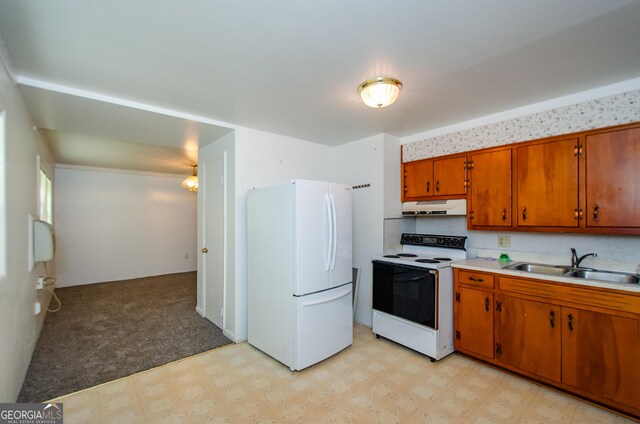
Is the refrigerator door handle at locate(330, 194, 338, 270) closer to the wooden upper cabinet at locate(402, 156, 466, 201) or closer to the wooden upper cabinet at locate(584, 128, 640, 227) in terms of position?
the wooden upper cabinet at locate(402, 156, 466, 201)

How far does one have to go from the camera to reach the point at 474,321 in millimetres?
2609

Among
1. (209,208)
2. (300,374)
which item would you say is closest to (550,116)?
(300,374)

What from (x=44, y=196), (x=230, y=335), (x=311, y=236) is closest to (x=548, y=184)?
(x=311, y=236)

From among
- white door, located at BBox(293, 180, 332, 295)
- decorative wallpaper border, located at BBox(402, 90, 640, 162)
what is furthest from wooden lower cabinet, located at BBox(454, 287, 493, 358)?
decorative wallpaper border, located at BBox(402, 90, 640, 162)

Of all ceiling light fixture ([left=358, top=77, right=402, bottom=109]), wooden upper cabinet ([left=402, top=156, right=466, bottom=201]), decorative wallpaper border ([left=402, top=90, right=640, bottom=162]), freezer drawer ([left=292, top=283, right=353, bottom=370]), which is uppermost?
ceiling light fixture ([left=358, top=77, right=402, bottom=109])

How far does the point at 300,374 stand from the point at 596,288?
236 cm

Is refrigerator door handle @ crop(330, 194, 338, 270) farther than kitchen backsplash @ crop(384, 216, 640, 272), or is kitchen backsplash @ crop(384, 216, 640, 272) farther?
refrigerator door handle @ crop(330, 194, 338, 270)

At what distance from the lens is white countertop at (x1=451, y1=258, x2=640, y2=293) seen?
1.88 m

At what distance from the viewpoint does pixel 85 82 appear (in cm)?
210

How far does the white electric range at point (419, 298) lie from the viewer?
2.63 metres

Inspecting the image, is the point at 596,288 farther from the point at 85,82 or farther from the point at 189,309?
the point at 189,309

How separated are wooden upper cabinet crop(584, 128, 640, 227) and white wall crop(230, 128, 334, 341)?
9.52ft

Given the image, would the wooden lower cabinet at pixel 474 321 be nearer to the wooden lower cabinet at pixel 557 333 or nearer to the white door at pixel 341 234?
the wooden lower cabinet at pixel 557 333

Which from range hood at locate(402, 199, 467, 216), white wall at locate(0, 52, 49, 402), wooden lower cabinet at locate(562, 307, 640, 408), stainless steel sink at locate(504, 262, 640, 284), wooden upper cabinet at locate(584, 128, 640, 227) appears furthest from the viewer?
range hood at locate(402, 199, 467, 216)
